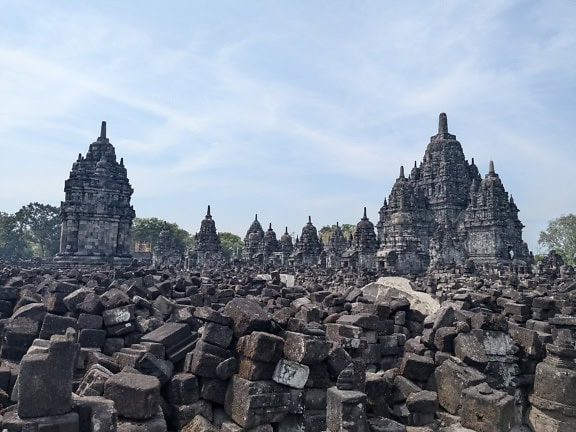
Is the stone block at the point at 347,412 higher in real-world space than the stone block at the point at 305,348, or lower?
lower

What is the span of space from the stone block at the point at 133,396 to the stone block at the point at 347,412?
1790 mm

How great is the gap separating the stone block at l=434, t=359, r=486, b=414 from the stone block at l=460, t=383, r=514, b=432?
0.28 meters

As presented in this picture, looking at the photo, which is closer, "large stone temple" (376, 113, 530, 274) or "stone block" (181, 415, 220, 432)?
"stone block" (181, 415, 220, 432)

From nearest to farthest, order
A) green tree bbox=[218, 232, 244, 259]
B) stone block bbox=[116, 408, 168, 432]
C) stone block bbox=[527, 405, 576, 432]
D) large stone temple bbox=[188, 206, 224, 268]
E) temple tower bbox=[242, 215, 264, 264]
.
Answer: stone block bbox=[116, 408, 168, 432] → stone block bbox=[527, 405, 576, 432] → large stone temple bbox=[188, 206, 224, 268] → temple tower bbox=[242, 215, 264, 264] → green tree bbox=[218, 232, 244, 259]

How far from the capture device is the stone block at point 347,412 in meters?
4.26

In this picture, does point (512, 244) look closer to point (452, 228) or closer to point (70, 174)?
point (452, 228)

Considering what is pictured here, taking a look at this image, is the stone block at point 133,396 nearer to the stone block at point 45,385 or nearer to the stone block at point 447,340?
the stone block at point 45,385

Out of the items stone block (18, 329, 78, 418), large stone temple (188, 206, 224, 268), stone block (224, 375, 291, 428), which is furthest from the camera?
large stone temple (188, 206, 224, 268)

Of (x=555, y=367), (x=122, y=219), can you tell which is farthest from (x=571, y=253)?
(x=555, y=367)

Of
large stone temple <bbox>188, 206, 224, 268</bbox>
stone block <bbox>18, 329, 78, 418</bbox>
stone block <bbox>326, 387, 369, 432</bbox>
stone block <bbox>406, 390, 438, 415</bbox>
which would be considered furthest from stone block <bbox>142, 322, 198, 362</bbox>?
large stone temple <bbox>188, 206, 224, 268</bbox>

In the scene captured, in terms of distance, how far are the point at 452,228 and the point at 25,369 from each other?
1925 inches

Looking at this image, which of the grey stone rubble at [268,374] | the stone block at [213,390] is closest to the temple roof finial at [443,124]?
the grey stone rubble at [268,374]

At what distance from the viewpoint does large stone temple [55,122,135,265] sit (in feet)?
90.7

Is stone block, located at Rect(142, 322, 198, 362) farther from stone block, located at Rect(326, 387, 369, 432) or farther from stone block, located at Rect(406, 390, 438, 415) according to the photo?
stone block, located at Rect(406, 390, 438, 415)
